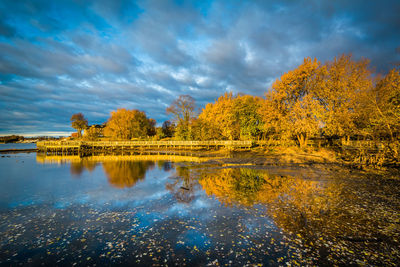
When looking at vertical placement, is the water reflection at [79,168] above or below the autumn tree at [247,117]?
below

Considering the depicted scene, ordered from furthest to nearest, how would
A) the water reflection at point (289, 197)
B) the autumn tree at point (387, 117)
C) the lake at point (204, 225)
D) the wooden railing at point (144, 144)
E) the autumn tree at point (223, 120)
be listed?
the autumn tree at point (223, 120) → the wooden railing at point (144, 144) → the autumn tree at point (387, 117) → the water reflection at point (289, 197) → the lake at point (204, 225)

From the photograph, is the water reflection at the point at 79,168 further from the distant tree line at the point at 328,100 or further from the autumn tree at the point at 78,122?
the autumn tree at the point at 78,122

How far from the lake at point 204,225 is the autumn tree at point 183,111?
46321 mm

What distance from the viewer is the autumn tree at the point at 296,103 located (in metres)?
35.3

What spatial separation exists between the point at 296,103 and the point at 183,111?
34274 millimetres

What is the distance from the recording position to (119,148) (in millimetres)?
69688

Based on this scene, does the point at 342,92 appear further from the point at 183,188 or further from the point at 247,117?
the point at 183,188

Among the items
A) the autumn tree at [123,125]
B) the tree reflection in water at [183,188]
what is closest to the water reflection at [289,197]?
the tree reflection in water at [183,188]

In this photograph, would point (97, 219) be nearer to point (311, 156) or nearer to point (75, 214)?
point (75, 214)

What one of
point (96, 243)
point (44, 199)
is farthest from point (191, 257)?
point (44, 199)

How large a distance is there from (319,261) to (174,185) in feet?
41.4

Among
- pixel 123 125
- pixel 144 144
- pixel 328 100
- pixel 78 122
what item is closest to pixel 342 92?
pixel 328 100

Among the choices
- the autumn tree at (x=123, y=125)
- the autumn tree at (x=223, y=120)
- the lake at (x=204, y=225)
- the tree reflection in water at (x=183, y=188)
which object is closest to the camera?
the lake at (x=204, y=225)

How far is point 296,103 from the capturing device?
36875 mm
